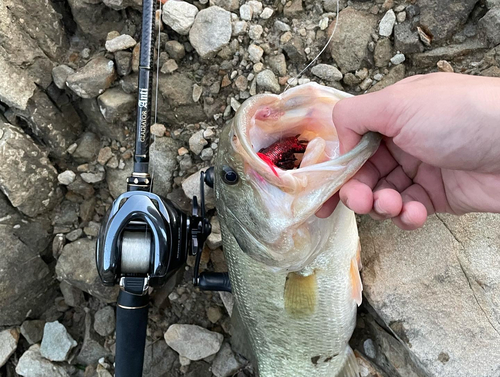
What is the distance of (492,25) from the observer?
2207 millimetres

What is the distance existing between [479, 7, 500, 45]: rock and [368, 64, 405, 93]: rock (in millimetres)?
466

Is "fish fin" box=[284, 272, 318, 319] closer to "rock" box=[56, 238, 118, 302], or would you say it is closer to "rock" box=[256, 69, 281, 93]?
"rock" box=[256, 69, 281, 93]

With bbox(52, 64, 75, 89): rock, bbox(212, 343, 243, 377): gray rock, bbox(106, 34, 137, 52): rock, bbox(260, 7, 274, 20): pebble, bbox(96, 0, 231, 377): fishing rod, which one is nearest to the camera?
bbox(96, 0, 231, 377): fishing rod

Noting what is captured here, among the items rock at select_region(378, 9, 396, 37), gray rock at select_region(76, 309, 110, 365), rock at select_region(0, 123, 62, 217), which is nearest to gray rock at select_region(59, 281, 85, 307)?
gray rock at select_region(76, 309, 110, 365)

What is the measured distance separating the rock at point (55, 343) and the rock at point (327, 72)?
9.08ft

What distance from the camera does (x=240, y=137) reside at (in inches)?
68.1

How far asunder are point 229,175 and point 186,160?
3.36ft

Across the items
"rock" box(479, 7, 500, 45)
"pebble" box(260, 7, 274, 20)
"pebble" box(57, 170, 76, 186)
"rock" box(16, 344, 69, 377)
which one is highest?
"rock" box(479, 7, 500, 45)

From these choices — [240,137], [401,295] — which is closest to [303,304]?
[401,295]

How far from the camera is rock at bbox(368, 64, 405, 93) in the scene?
7.92ft

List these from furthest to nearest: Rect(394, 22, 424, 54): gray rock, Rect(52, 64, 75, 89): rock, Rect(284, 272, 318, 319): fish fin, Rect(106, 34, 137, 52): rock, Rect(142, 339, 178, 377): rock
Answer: Rect(142, 339, 178, 377): rock < Rect(52, 64, 75, 89): rock < Rect(106, 34, 137, 52): rock < Rect(394, 22, 424, 54): gray rock < Rect(284, 272, 318, 319): fish fin

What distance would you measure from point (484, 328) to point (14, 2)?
3526mm

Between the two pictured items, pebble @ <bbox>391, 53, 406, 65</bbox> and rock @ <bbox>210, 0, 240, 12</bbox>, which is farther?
rock @ <bbox>210, 0, 240, 12</bbox>

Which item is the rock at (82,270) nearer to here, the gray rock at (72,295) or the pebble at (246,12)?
the gray rock at (72,295)
